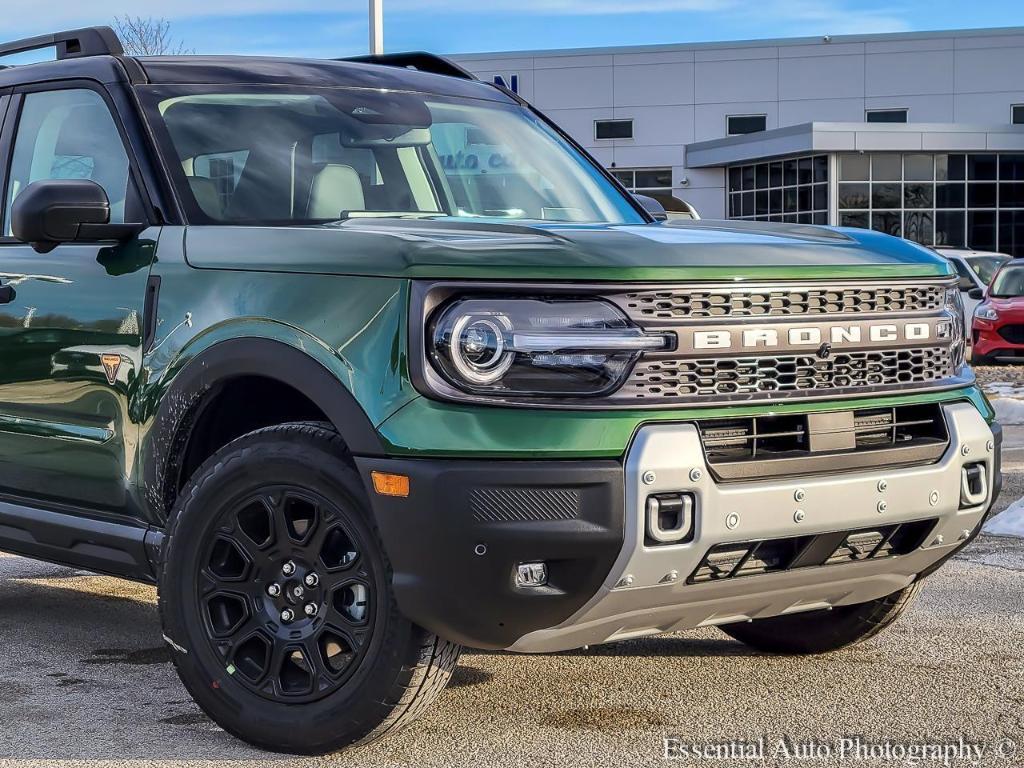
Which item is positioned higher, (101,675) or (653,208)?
(653,208)

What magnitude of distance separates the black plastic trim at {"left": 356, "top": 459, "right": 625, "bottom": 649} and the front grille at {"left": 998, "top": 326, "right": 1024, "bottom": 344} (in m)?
17.3

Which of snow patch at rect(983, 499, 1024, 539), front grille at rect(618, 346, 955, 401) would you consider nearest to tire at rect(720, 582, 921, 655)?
front grille at rect(618, 346, 955, 401)

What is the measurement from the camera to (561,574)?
11.6ft

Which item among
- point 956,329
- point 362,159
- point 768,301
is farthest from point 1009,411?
point 768,301

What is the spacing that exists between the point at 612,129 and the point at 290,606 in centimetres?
5481

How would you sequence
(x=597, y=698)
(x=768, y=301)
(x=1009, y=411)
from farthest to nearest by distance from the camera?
(x=1009, y=411), (x=597, y=698), (x=768, y=301)

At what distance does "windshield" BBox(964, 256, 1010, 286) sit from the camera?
2458 centimetres

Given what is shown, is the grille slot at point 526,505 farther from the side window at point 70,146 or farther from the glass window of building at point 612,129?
the glass window of building at point 612,129

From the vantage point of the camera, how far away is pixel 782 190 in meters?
50.6

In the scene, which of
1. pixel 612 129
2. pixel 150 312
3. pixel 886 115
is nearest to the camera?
pixel 150 312

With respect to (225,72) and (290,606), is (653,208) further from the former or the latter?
(290,606)

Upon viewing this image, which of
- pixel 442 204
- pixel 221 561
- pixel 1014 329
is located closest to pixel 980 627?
pixel 442 204

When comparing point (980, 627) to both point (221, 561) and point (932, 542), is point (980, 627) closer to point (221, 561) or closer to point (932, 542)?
point (932, 542)

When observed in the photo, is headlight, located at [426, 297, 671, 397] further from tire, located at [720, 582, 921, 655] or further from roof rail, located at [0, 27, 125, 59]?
roof rail, located at [0, 27, 125, 59]
